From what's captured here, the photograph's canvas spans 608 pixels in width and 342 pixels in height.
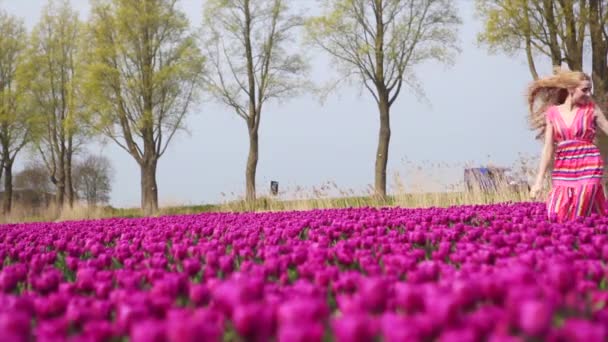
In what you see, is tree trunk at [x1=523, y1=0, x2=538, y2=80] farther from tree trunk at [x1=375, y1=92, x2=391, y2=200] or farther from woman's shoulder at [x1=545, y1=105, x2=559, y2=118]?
woman's shoulder at [x1=545, y1=105, x2=559, y2=118]

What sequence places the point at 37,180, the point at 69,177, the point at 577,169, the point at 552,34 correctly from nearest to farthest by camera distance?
the point at 577,169, the point at 552,34, the point at 69,177, the point at 37,180

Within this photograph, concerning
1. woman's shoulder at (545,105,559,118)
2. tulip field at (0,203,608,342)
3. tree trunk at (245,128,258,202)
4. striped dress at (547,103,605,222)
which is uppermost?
tree trunk at (245,128,258,202)

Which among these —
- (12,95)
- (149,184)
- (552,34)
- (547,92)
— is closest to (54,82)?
(12,95)

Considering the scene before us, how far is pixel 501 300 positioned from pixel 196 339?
1.13 metres

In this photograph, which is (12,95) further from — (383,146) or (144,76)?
(383,146)

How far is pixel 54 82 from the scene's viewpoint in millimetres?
35031

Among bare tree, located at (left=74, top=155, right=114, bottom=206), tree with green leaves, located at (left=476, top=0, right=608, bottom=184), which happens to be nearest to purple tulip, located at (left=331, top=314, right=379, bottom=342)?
tree with green leaves, located at (left=476, top=0, right=608, bottom=184)

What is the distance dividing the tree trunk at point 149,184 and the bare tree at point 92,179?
1694cm

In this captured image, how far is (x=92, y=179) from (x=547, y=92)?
43290 millimetres

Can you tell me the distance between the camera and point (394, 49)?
24.5 meters

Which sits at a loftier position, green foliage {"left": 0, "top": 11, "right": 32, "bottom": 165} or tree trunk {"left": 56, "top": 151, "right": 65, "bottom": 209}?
green foliage {"left": 0, "top": 11, "right": 32, "bottom": 165}

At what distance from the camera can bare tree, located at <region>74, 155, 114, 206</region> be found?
147ft

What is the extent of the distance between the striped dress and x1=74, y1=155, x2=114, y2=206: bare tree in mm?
41615

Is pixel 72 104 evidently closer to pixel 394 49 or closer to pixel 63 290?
pixel 394 49
